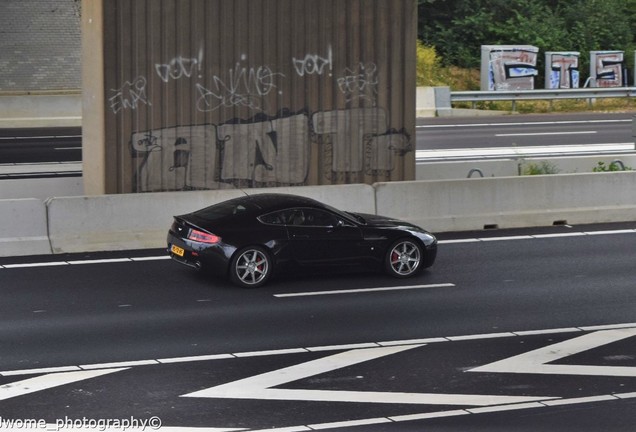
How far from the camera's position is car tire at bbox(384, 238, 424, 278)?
1595 cm

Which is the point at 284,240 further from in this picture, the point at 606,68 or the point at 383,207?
the point at 606,68

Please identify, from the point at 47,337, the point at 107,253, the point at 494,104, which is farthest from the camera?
the point at 494,104

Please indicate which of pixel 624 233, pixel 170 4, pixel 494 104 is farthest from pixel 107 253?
pixel 494 104

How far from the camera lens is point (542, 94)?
41594 millimetres

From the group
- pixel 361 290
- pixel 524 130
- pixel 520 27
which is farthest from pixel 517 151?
pixel 520 27

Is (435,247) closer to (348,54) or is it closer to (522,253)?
(522,253)

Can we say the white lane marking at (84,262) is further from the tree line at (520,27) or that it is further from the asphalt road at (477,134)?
the tree line at (520,27)

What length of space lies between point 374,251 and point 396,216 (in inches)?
144

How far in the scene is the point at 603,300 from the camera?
584 inches

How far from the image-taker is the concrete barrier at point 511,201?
19.5m

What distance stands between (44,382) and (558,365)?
5126 mm

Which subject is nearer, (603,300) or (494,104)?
(603,300)

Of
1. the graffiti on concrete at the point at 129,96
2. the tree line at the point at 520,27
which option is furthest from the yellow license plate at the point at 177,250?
the tree line at the point at 520,27

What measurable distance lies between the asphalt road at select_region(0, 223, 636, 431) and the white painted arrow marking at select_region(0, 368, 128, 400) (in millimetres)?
28
